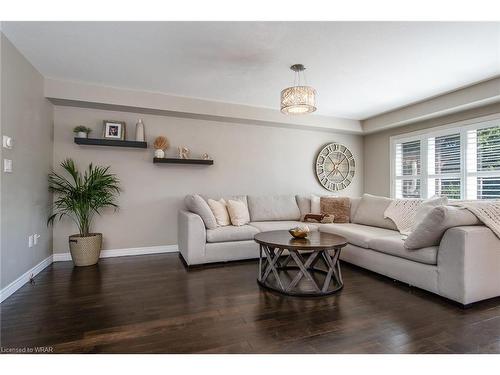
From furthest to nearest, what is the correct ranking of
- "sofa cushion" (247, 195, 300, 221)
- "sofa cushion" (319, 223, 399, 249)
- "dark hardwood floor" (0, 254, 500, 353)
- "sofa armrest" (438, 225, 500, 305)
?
1. "sofa cushion" (247, 195, 300, 221)
2. "sofa cushion" (319, 223, 399, 249)
3. "sofa armrest" (438, 225, 500, 305)
4. "dark hardwood floor" (0, 254, 500, 353)

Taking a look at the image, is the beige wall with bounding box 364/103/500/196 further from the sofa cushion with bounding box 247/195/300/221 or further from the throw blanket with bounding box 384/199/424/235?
the sofa cushion with bounding box 247/195/300/221

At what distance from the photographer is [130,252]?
3863mm

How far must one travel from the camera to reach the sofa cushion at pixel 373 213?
363cm

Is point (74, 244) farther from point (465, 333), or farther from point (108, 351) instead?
point (465, 333)

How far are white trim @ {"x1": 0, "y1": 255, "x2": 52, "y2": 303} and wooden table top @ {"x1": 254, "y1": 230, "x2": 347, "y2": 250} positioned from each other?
230 cm

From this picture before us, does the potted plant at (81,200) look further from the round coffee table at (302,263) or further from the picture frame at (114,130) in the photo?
the round coffee table at (302,263)

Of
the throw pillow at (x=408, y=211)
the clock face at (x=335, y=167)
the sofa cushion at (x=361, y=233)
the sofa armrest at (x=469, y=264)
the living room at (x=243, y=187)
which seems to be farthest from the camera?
the clock face at (x=335, y=167)

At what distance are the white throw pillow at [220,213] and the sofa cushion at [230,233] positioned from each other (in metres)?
0.12

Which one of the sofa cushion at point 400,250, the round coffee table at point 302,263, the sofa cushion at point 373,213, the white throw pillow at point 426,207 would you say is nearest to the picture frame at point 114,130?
the round coffee table at point 302,263

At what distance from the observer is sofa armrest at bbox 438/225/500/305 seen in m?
2.15

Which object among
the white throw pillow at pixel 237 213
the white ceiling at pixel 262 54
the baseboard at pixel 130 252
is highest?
the white ceiling at pixel 262 54

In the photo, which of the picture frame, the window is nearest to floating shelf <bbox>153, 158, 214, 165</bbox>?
the picture frame
